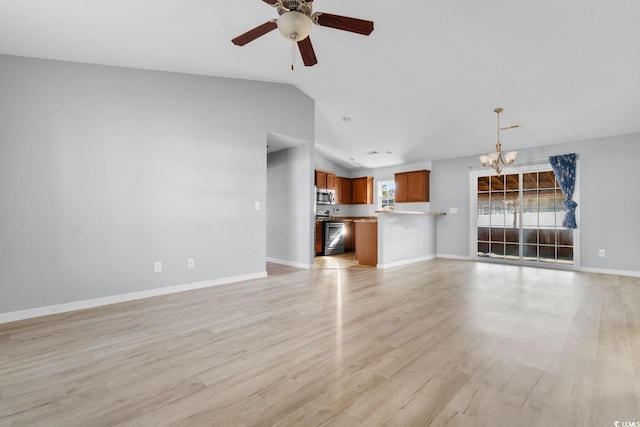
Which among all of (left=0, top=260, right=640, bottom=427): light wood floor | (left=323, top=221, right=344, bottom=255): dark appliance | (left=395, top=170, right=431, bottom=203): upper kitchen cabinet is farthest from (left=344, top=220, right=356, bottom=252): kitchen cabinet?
(left=0, top=260, right=640, bottom=427): light wood floor

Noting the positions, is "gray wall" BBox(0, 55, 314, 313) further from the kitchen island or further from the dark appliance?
the dark appliance

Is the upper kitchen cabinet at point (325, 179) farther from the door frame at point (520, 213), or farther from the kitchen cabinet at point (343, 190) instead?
the door frame at point (520, 213)

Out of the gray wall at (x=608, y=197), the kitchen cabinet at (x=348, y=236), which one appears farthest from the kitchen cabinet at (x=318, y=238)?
the gray wall at (x=608, y=197)

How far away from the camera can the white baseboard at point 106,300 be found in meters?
2.90

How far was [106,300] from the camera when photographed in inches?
133

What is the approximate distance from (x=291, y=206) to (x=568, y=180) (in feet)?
17.4

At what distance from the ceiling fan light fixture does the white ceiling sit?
1193 mm

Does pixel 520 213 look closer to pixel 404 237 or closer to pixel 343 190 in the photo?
pixel 404 237

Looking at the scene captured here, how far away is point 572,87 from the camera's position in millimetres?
3986

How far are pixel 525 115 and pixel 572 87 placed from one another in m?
0.84

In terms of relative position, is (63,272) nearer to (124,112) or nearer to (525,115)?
(124,112)

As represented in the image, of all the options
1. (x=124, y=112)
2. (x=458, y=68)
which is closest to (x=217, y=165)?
(x=124, y=112)

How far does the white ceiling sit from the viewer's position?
275cm

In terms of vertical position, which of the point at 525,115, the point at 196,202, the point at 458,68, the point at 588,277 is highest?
the point at 458,68
